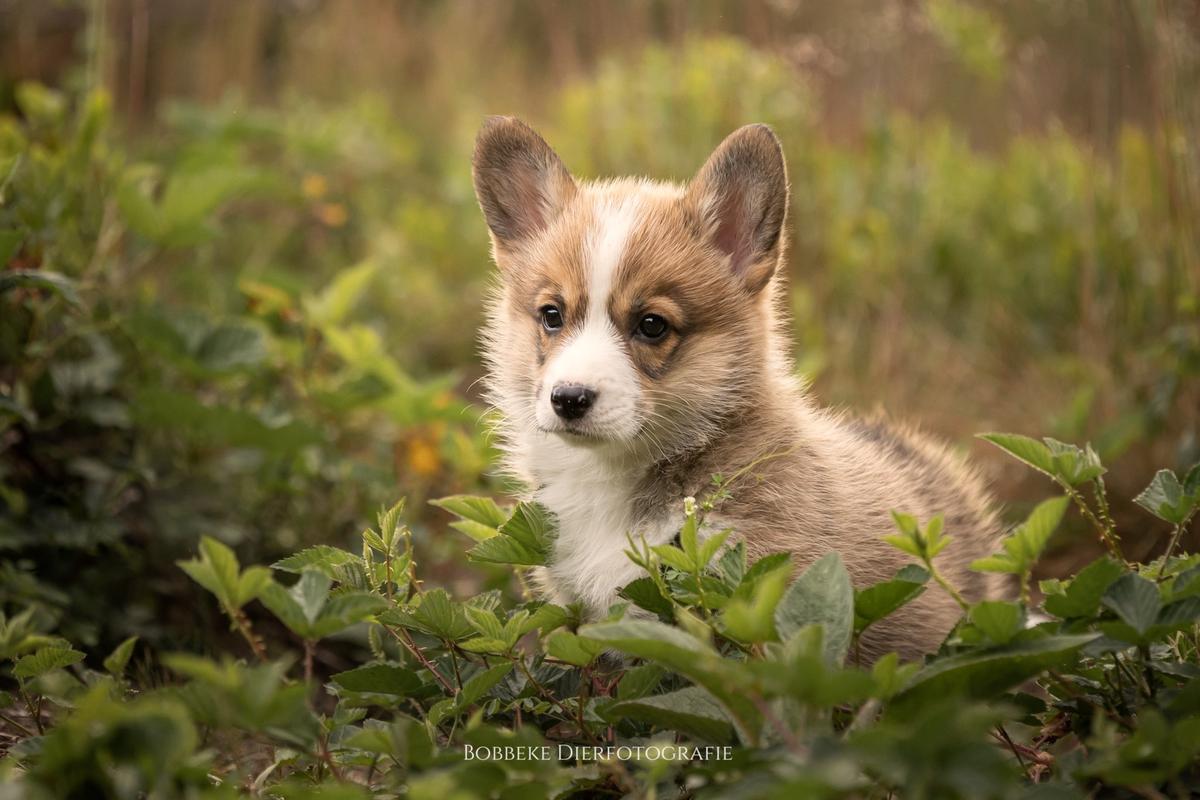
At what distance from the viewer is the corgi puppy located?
103 inches

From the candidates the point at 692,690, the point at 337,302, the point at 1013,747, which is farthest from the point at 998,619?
the point at 337,302

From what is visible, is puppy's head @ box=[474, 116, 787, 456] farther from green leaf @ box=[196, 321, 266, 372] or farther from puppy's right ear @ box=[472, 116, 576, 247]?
green leaf @ box=[196, 321, 266, 372]

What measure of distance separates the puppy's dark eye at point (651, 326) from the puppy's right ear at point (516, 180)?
1.73 ft

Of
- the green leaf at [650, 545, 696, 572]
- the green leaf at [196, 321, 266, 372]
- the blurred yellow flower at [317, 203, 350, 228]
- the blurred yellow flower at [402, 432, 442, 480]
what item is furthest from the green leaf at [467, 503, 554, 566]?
the blurred yellow flower at [317, 203, 350, 228]

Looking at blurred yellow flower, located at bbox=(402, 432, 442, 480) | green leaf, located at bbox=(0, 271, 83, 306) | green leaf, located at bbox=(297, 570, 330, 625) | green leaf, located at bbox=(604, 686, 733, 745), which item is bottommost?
blurred yellow flower, located at bbox=(402, 432, 442, 480)

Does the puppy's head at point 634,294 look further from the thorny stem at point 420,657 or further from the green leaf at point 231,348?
the green leaf at point 231,348

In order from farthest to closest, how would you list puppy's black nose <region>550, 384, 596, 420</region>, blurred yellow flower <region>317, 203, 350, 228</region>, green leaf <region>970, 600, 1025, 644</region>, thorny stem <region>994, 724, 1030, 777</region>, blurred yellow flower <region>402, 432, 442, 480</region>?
1. blurred yellow flower <region>317, 203, 350, 228</region>
2. blurred yellow flower <region>402, 432, 442, 480</region>
3. puppy's black nose <region>550, 384, 596, 420</region>
4. thorny stem <region>994, 724, 1030, 777</region>
5. green leaf <region>970, 600, 1025, 644</region>

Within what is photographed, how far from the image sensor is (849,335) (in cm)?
541

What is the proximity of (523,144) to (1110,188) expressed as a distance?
279 centimetres

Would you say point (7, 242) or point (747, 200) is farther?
point (747, 200)

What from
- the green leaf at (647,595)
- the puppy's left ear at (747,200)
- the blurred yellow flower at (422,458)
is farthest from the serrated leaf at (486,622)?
the blurred yellow flower at (422,458)

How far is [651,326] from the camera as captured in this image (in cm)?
280

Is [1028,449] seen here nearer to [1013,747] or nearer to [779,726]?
[1013,747]

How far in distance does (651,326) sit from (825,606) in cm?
109
